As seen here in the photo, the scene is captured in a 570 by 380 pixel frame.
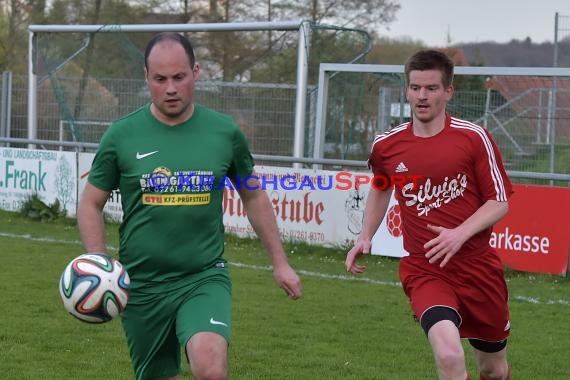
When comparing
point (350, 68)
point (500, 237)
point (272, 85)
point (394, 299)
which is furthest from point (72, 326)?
point (272, 85)

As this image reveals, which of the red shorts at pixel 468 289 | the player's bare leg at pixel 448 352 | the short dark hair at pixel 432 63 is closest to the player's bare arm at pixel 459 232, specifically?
the red shorts at pixel 468 289

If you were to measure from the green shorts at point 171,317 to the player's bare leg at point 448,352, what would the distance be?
1.04 metres

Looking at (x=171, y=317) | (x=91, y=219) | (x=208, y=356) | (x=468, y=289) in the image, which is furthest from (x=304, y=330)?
(x=208, y=356)

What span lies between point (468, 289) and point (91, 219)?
2.00 m

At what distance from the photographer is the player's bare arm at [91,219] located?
198 inches

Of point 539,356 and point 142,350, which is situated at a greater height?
point 142,350

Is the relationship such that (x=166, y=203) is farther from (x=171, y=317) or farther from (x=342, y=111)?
(x=342, y=111)

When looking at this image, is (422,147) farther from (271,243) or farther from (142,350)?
(142,350)

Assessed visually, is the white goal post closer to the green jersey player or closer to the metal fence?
the metal fence

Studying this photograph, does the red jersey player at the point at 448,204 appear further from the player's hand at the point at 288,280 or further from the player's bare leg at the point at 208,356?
the player's bare leg at the point at 208,356

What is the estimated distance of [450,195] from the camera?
5.63 m

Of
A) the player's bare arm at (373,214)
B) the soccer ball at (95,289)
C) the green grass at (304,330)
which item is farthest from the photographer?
the green grass at (304,330)

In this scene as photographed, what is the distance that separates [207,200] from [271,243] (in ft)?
1.43

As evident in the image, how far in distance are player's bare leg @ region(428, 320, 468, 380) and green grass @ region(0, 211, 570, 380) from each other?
1.93m
